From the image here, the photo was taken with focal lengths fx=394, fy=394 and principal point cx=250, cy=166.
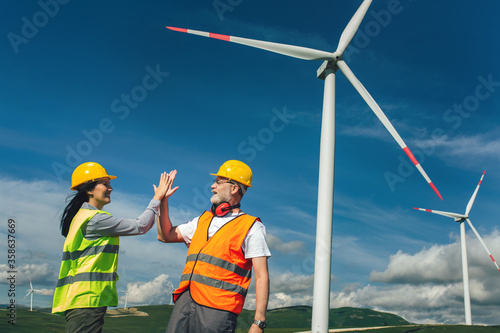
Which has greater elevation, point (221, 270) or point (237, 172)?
point (237, 172)

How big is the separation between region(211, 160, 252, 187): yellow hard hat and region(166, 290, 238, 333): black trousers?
213cm

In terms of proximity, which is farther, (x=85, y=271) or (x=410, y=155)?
(x=410, y=155)

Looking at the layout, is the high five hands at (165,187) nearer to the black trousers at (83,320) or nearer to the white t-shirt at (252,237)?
the white t-shirt at (252,237)

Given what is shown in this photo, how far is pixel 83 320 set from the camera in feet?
19.8

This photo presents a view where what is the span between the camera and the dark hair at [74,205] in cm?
680

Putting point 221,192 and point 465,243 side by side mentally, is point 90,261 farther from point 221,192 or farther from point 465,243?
point 465,243

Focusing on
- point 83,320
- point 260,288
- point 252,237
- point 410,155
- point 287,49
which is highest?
point 287,49

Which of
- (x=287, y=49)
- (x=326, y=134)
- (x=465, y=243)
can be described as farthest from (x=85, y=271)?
(x=465, y=243)

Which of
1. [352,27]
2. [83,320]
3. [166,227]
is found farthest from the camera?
[352,27]

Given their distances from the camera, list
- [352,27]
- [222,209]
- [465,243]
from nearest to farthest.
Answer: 1. [222,209]
2. [352,27]
3. [465,243]

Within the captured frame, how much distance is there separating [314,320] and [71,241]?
700cm

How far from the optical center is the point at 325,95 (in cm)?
1500

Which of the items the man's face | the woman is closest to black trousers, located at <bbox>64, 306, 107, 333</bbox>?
the woman

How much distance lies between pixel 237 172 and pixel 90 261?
2812mm
